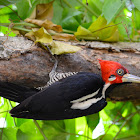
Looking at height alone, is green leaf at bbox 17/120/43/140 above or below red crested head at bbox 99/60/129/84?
below

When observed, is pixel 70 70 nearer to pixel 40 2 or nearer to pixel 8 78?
pixel 8 78

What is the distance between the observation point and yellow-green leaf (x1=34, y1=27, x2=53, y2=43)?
134 centimetres

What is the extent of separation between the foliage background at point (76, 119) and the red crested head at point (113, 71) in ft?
1.06

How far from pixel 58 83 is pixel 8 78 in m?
0.30

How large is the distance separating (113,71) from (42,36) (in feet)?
1.57

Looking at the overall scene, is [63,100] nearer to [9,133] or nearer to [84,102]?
[84,102]

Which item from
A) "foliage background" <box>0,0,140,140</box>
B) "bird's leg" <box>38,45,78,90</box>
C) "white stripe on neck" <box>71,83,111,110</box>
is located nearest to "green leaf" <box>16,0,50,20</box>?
"foliage background" <box>0,0,140,140</box>

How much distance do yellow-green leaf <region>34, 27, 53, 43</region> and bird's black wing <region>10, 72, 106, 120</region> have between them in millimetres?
270

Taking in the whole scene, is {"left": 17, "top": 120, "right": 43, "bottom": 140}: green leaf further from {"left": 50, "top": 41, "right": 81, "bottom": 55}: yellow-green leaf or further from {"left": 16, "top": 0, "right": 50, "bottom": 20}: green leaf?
{"left": 16, "top": 0, "right": 50, "bottom": 20}: green leaf

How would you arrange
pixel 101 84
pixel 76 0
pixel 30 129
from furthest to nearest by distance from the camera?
pixel 76 0
pixel 30 129
pixel 101 84

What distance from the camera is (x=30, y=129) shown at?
5.03ft

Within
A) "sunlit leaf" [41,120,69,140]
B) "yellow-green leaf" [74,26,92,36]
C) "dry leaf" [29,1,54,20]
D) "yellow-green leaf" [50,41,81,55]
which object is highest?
"dry leaf" [29,1,54,20]

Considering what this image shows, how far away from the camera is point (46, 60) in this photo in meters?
1.39

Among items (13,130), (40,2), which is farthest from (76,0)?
(13,130)
